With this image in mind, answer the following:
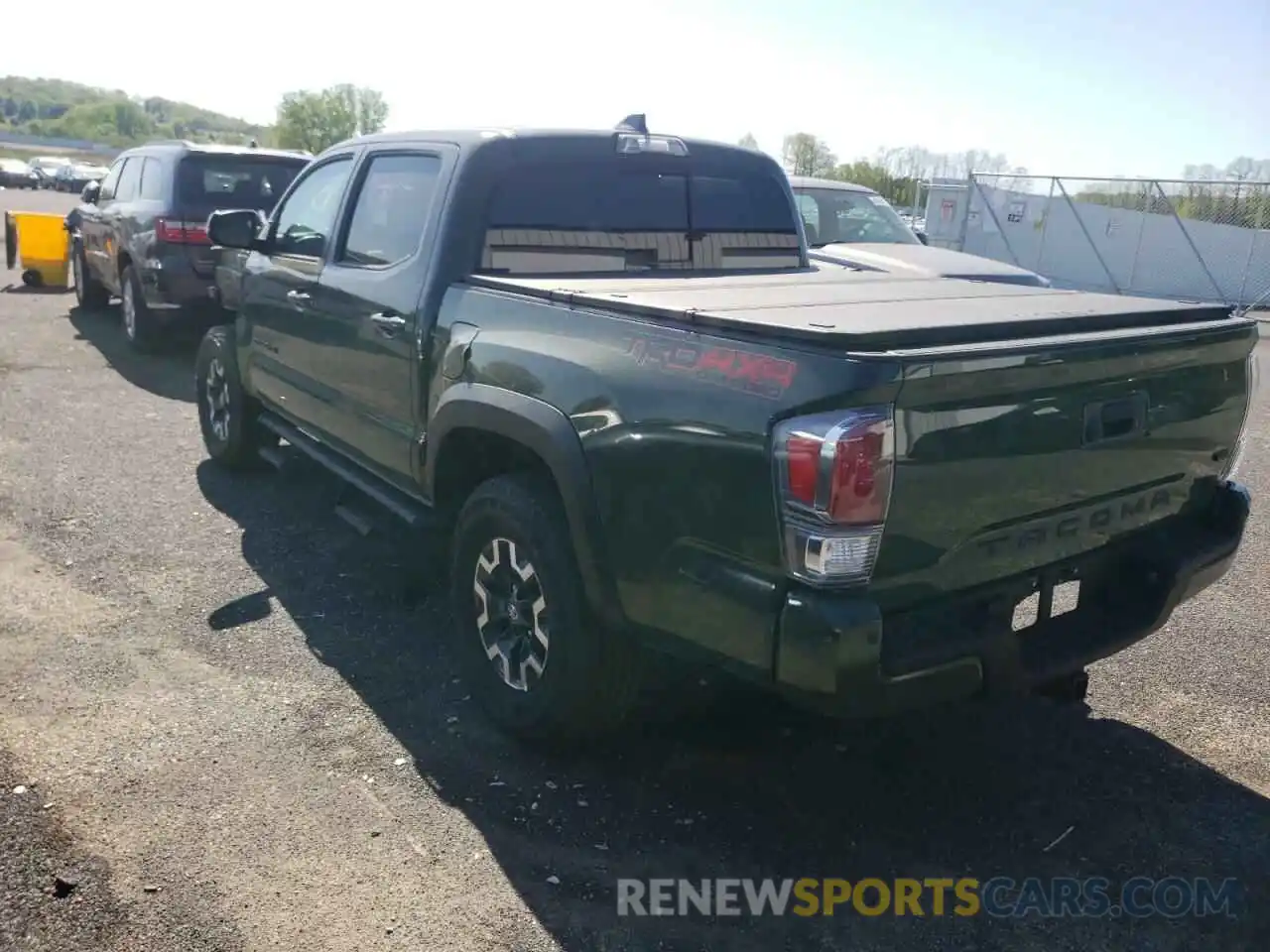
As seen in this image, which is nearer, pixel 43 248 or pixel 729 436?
pixel 729 436

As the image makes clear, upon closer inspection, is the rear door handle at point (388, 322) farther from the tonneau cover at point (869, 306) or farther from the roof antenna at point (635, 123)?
the roof antenna at point (635, 123)

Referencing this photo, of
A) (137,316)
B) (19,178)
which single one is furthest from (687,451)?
(19,178)

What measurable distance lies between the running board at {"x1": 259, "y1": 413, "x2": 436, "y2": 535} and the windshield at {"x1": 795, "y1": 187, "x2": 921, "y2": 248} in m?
5.99

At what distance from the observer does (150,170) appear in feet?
31.9

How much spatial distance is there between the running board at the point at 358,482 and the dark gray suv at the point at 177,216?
4.03 metres

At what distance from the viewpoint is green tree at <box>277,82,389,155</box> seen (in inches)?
2709

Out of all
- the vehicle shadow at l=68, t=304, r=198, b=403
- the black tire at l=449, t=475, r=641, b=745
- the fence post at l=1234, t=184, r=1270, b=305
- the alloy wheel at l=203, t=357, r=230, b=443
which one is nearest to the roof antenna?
the black tire at l=449, t=475, r=641, b=745

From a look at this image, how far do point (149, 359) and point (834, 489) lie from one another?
9.09 metres

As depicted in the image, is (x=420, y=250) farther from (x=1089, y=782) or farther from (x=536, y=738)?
(x=1089, y=782)

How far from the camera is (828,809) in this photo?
3289mm

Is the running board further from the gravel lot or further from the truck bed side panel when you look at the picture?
the truck bed side panel

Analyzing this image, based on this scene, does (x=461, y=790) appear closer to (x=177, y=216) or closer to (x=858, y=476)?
(x=858, y=476)

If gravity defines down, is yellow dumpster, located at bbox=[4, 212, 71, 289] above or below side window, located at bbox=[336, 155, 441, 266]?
below

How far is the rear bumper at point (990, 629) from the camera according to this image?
244cm
